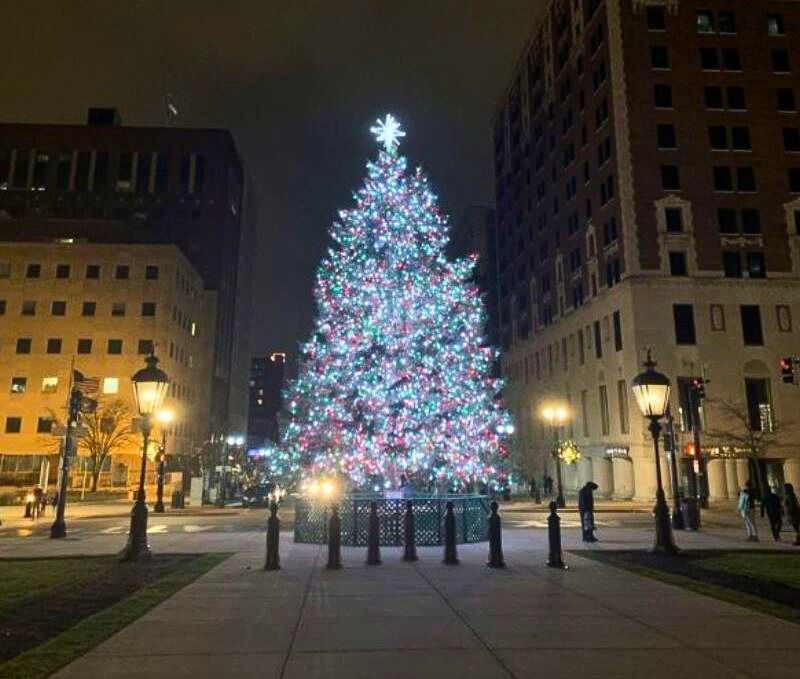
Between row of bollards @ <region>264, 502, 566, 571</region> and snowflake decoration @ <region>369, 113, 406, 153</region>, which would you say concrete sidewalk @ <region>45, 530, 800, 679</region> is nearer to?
row of bollards @ <region>264, 502, 566, 571</region>

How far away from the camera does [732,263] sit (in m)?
52.2

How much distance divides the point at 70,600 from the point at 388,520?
9.48 meters

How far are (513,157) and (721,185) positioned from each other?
34361mm

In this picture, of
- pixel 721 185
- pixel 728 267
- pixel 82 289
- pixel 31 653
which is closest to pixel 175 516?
pixel 31 653

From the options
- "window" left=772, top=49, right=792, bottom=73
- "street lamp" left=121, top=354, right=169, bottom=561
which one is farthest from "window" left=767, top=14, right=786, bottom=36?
"street lamp" left=121, top=354, right=169, bottom=561

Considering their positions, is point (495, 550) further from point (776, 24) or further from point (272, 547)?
point (776, 24)

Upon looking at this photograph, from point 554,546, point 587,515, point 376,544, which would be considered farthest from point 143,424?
point 587,515

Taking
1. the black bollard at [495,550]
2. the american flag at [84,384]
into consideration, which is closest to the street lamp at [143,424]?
the black bollard at [495,550]

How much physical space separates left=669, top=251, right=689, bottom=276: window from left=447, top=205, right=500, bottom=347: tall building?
46.6m

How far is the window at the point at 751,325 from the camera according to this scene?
5106cm

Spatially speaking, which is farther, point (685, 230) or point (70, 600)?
point (685, 230)

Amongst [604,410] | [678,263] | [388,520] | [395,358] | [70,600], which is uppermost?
[678,263]

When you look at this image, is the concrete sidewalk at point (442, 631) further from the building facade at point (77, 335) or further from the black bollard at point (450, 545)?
the building facade at point (77, 335)

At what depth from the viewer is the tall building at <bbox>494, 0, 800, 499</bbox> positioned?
164 feet
